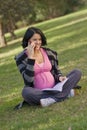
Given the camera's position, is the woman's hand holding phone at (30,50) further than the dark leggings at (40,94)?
No

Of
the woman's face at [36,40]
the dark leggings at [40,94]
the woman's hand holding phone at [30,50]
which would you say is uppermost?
the woman's face at [36,40]

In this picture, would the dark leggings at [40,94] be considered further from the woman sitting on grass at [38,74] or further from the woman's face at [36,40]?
the woman's face at [36,40]

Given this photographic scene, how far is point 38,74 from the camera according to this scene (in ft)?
27.4

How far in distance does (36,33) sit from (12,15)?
22.1m

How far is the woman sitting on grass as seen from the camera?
8.13 metres

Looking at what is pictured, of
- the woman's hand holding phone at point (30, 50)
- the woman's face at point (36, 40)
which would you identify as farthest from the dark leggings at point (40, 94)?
the woman's face at point (36, 40)

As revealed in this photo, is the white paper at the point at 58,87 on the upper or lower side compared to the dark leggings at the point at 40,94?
upper

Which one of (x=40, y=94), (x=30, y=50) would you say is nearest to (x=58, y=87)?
(x=40, y=94)

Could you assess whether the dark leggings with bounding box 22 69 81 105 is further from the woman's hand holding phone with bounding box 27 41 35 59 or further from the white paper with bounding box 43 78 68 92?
the woman's hand holding phone with bounding box 27 41 35 59

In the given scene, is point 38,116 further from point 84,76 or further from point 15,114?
point 84,76

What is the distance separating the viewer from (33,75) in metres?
8.21

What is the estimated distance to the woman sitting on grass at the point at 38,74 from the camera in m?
8.13

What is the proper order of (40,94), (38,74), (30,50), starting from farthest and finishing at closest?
(38,74)
(40,94)
(30,50)

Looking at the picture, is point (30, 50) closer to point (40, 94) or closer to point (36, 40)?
point (36, 40)
